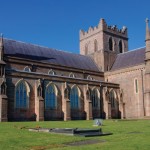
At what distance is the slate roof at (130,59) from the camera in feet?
174

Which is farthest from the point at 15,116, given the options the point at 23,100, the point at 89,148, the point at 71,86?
the point at 89,148

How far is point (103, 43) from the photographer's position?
6000 cm

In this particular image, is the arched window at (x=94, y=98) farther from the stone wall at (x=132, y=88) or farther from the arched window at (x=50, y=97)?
the arched window at (x=50, y=97)

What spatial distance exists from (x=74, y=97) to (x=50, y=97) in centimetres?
497

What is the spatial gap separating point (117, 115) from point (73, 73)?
11734mm

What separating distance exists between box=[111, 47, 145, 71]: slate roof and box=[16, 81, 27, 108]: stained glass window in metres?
24.3

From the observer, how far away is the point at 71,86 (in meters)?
43.5

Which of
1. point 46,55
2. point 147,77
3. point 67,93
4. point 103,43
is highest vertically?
point 103,43

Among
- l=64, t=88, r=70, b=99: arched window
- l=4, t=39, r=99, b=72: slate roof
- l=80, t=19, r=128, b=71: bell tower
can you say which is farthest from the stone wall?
l=64, t=88, r=70, b=99: arched window

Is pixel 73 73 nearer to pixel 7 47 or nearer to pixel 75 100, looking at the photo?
pixel 75 100

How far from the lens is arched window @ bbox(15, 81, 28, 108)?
3699 cm

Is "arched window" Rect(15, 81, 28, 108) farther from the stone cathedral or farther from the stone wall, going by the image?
the stone wall

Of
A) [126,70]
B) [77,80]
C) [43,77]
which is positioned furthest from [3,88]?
[126,70]

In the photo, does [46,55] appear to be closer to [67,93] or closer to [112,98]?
[67,93]
